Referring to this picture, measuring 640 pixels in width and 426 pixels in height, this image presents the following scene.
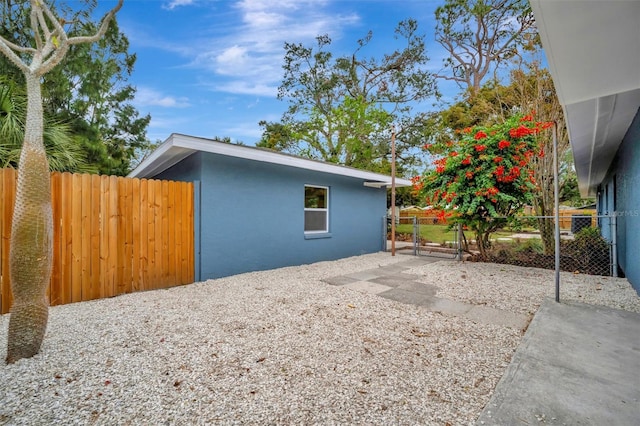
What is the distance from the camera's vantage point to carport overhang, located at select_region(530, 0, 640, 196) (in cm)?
204

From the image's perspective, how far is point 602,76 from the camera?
293cm

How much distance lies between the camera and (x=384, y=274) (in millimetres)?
6047

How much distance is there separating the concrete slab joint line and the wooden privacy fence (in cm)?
296

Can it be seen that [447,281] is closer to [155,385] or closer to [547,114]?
[155,385]

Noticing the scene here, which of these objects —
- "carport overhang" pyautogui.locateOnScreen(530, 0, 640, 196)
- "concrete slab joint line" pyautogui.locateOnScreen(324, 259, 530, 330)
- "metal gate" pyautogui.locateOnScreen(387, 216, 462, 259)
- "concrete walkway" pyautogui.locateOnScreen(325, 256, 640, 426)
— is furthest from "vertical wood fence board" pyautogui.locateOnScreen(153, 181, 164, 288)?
"metal gate" pyautogui.locateOnScreen(387, 216, 462, 259)

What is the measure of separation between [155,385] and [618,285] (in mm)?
6972

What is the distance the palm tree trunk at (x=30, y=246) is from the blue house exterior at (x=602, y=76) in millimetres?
4006

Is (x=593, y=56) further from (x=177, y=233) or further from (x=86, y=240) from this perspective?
(x=86, y=240)

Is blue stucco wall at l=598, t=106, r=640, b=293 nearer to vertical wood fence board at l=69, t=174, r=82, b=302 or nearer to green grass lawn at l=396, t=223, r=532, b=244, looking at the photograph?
green grass lawn at l=396, t=223, r=532, b=244

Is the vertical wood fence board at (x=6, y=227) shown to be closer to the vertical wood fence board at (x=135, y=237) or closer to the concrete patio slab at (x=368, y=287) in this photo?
the vertical wood fence board at (x=135, y=237)

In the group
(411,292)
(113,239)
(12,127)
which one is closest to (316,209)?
(411,292)

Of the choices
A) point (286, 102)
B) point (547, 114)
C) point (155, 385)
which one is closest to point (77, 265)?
point (155, 385)

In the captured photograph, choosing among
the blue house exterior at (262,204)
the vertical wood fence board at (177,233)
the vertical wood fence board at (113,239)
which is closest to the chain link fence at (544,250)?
the blue house exterior at (262,204)

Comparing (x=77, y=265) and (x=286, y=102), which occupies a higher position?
(x=286, y=102)
